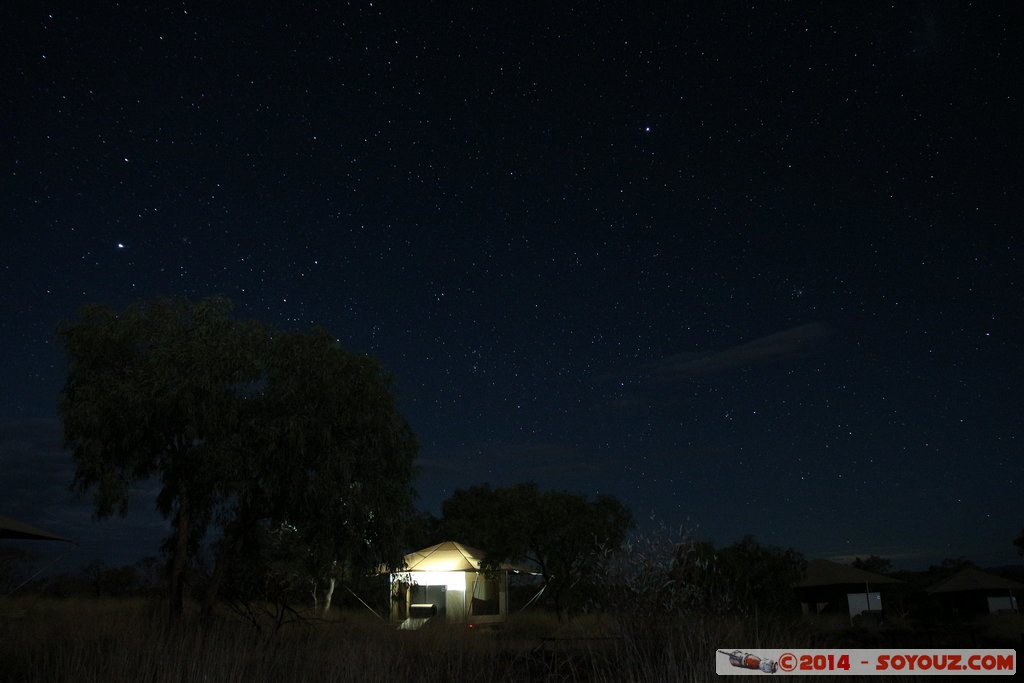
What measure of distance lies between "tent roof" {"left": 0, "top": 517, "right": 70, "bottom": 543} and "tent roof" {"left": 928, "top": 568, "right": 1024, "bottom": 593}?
119 feet

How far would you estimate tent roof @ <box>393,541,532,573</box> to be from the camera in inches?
1369

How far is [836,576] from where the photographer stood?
131 ft

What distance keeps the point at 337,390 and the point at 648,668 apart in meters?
12.9

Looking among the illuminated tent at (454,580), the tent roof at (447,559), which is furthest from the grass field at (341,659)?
the tent roof at (447,559)

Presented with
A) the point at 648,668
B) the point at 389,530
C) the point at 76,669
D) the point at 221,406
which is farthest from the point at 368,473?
the point at 648,668

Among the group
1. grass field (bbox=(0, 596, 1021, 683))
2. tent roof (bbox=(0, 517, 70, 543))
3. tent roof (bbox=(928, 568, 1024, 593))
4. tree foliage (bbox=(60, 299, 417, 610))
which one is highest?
tree foliage (bbox=(60, 299, 417, 610))

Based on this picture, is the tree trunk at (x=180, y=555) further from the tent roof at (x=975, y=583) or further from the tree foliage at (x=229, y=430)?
→ the tent roof at (x=975, y=583)

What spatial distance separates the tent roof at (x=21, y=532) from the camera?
17.6m

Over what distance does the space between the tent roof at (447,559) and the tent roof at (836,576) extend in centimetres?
1588

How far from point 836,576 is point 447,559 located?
62.7 feet

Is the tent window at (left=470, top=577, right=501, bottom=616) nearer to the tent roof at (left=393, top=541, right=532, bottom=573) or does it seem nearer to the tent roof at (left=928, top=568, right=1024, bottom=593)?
the tent roof at (left=393, top=541, right=532, bottom=573)

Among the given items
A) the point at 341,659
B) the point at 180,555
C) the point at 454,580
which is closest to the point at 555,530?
the point at 454,580

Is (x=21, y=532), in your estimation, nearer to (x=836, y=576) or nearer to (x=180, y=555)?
(x=180, y=555)

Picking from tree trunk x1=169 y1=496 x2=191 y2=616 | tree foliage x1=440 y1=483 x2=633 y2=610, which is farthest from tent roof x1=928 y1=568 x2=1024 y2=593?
tree trunk x1=169 y1=496 x2=191 y2=616
